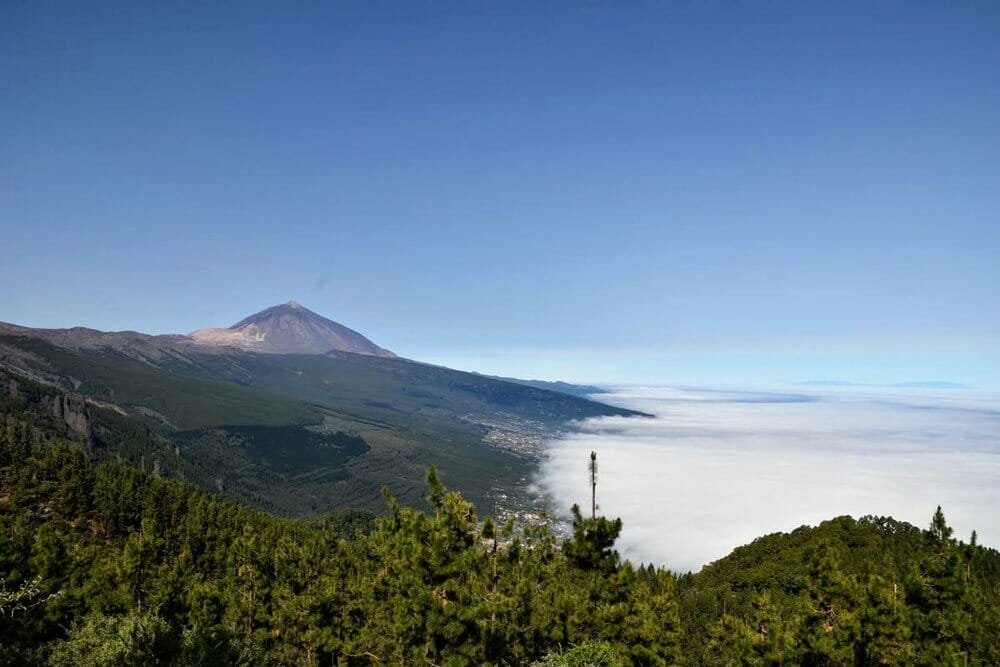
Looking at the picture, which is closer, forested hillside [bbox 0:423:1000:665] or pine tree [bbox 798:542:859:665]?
forested hillside [bbox 0:423:1000:665]

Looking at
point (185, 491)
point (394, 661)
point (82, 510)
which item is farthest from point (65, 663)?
point (185, 491)

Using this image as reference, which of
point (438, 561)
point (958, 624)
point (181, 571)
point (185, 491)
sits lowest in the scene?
point (185, 491)

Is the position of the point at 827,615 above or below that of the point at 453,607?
below

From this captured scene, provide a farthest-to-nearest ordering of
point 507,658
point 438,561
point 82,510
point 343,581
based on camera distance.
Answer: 1. point 82,510
2. point 343,581
3. point 507,658
4. point 438,561

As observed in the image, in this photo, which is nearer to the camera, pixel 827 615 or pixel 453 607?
pixel 453 607

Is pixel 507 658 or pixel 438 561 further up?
pixel 438 561

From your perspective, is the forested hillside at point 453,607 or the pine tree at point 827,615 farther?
the pine tree at point 827,615

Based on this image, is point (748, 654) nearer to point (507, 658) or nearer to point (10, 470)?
point (507, 658)

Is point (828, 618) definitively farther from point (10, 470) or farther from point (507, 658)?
point (10, 470)

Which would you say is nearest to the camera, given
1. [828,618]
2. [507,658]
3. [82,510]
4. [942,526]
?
[507,658]

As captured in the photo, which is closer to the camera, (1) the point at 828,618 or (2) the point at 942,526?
(1) the point at 828,618
